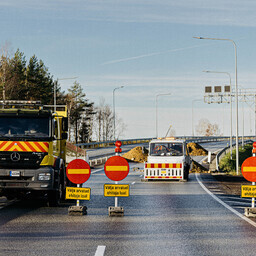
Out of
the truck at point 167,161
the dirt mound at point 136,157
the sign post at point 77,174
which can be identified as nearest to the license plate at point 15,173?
the sign post at point 77,174

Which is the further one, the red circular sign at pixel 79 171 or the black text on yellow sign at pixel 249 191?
the red circular sign at pixel 79 171

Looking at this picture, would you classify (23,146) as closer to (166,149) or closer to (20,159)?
(20,159)

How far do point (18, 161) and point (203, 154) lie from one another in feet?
170

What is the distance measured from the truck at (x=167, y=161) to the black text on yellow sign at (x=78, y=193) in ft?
45.2

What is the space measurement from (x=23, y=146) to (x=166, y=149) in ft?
48.0

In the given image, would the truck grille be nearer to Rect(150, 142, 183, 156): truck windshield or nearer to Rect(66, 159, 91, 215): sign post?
Rect(66, 159, 91, 215): sign post

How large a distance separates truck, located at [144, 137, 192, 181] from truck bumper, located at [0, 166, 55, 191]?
13.2 meters

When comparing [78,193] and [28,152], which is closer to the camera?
[78,193]

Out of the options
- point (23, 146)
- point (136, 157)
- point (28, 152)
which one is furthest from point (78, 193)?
point (136, 157)

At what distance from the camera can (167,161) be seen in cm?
2692

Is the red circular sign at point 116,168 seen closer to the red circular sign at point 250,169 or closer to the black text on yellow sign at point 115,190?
the black text on yellow sign at point 115,190

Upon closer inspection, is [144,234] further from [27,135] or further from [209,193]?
[209,193]

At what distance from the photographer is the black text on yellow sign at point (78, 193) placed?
13.0m

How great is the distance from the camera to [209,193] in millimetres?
19703
